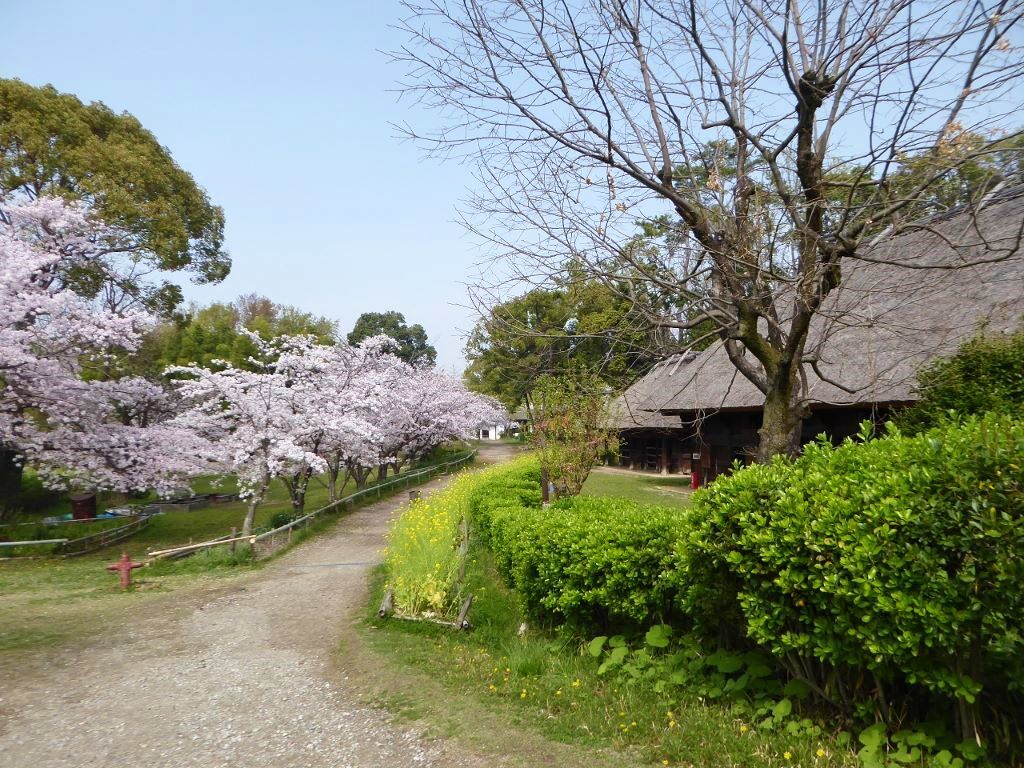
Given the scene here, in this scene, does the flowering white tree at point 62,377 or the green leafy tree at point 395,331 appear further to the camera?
the green leafy tree at point 395,331

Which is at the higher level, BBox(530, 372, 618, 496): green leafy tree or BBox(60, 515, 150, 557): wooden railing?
BBox(530, 372, 618, 496): green leafy tree

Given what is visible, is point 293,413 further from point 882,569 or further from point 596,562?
point 882,569

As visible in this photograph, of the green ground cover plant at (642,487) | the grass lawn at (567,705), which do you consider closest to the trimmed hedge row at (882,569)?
the grass lawn at (567,705)

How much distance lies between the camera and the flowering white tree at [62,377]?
1405 cm

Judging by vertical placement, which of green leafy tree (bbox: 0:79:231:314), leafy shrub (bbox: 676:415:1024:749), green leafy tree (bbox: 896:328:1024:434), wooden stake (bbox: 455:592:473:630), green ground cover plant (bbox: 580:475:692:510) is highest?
green leafy tree (bbox: 0:79:231:314)

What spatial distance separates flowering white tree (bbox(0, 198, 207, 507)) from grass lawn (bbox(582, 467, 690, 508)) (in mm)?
11190

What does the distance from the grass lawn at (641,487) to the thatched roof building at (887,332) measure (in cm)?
166

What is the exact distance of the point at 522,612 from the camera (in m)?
6.85

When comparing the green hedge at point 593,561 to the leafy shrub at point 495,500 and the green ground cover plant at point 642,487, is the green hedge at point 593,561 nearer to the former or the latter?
the leafy shrub at point 495,500

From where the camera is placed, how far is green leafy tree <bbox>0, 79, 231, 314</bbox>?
60.5ft

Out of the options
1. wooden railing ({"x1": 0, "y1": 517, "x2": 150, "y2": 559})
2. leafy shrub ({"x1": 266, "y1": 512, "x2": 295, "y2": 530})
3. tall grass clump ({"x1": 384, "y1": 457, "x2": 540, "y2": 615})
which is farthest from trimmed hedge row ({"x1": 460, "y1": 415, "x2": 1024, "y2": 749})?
wooden railing ({"x1": 0, "y1": 517, "x2": 150, "y2": 559})

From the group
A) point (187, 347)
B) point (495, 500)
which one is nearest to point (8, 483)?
point (187, 347)

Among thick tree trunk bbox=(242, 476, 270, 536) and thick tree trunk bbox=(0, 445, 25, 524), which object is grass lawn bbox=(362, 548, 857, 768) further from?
thick tree trunk bbox=(0, 445, 25, 524)

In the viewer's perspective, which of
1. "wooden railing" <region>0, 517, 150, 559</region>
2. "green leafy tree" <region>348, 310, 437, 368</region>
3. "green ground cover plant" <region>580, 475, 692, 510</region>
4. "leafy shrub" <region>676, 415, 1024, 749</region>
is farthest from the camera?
"green leafy tree" <region>348, 310, 437, 368</region>
